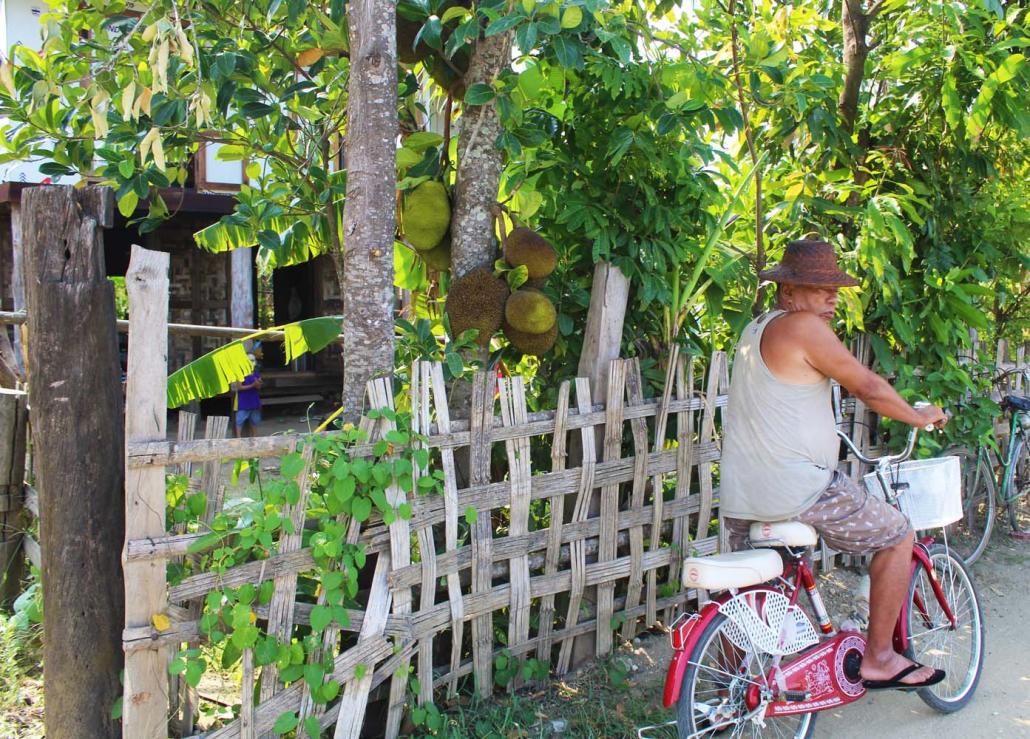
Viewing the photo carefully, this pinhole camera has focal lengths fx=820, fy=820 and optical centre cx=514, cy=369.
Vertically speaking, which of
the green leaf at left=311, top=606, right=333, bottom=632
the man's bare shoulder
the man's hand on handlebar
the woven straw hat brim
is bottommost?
the green leaf at left=311, top=606, right=333, bottom=632

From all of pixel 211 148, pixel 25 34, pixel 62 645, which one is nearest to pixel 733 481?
pixel 62 645

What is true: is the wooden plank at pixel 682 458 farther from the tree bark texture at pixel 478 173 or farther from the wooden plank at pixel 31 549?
the wooden plank at pixel 31 549

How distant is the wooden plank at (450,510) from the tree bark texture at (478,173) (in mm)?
655

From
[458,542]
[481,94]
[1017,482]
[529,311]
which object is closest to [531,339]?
[529,311]

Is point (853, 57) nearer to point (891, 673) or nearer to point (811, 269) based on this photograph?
point (811, 269)

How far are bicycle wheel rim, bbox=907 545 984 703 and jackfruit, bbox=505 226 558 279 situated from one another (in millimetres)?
1766

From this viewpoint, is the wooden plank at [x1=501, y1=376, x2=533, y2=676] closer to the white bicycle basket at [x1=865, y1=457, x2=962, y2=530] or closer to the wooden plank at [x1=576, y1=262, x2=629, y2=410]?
the wooden plank at [x1=576, y1=262, x2=629, y2=410]

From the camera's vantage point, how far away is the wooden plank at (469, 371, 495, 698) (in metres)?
2.79

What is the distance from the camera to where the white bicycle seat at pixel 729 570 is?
2.48 m

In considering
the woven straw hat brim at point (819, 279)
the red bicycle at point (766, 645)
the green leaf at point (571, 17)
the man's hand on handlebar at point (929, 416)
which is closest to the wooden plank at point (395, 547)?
the red bicycle at point (766, 645)

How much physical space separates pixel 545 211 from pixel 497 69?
613 millimetres

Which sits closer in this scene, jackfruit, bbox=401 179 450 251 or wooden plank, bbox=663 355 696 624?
jackfruit, bbox=401 179 450 251

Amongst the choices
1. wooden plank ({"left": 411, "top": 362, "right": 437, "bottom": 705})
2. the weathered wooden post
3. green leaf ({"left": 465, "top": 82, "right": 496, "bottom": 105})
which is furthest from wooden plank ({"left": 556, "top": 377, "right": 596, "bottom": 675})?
the weathered wooden post

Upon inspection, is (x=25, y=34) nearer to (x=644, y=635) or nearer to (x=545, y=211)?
(x=545, y=211)
